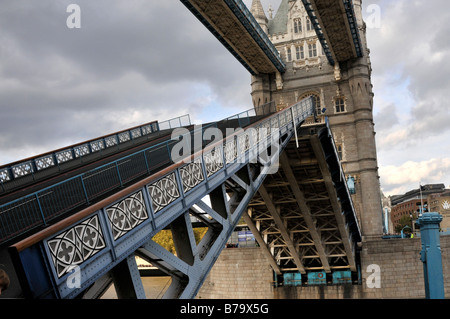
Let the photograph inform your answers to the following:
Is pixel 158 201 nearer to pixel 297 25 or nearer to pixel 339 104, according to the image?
pixel 339 104

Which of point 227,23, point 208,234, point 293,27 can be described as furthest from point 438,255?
point 293,27

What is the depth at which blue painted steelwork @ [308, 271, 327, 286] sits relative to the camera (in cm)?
3778

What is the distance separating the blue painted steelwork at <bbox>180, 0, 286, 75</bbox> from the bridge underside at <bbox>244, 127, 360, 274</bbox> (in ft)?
49.8

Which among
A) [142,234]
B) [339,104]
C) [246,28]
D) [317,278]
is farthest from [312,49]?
[142,234]

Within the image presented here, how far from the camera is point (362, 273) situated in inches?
1485

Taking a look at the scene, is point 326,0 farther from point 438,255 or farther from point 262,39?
point 438,255

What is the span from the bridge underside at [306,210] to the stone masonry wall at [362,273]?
1.66 m

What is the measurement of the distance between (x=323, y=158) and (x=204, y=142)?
1057 cm

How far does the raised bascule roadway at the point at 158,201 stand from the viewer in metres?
6.86

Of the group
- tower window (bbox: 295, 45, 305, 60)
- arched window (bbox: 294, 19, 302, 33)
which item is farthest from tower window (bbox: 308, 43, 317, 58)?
arched window (bbox: 294, 19, 302, 33)

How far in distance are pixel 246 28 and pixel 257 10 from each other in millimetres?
15270

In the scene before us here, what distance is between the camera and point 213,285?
41.5 m

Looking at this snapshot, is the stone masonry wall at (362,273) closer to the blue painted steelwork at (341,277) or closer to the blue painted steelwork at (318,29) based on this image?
the blue painted steelwork at (341,277)
